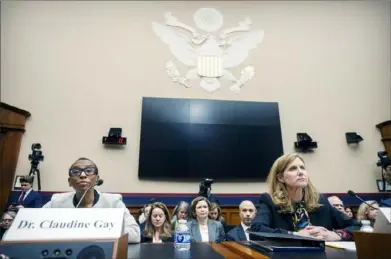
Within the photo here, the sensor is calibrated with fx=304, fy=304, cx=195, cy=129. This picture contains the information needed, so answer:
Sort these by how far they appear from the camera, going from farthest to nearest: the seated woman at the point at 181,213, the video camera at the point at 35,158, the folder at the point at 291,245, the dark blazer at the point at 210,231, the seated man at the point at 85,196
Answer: the video camera at the point at 35,158 → the seated woman at the point at 181,213 → the dark blazer at the point at 210,231 → the seated man at the point at 85,196 → the folder at the point at 291,245

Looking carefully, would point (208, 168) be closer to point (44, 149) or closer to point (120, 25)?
point (44, 149)

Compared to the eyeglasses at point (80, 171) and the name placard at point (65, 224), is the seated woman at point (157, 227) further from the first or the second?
the name placard at point (65, 224)

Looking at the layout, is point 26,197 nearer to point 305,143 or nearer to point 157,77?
point 157,77

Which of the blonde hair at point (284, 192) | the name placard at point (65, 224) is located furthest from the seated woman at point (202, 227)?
the name placard at point (65, 224)

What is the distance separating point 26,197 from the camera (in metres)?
3.61

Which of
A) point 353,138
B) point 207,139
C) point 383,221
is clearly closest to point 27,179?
point 207,139

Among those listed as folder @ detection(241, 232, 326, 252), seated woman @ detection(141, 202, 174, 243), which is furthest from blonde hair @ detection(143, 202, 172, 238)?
folder @ detection(241, 232, 326, 252)

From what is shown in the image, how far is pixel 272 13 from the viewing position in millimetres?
4965

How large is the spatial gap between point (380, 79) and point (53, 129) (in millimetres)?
5018

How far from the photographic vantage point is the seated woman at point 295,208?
1.31m

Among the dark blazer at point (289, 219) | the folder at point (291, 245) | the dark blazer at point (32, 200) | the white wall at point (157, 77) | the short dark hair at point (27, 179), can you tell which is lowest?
the folder at point (291, 245)

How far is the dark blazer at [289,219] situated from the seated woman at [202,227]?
1328mm

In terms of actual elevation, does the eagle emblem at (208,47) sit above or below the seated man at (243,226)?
above

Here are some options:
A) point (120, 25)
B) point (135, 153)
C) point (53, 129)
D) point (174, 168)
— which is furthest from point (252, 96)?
point (53, 129)
